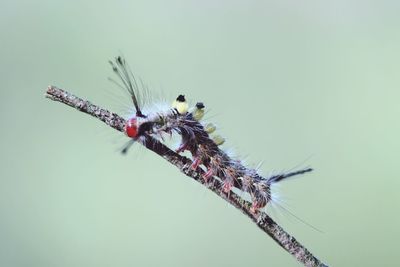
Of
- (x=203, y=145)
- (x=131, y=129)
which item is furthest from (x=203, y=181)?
(x=203, y=145)

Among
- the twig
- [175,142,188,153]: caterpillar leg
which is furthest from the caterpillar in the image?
the twig

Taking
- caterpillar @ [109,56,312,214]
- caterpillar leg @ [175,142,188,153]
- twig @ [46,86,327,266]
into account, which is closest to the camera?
twig @ [46,86,327,266]

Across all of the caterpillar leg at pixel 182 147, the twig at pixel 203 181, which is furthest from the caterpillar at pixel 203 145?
the twig at pixel 203 181

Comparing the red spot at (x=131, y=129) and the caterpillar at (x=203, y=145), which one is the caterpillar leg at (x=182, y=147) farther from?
the red spot at (x=131, y=129)

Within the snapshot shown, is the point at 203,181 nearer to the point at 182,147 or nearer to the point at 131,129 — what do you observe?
the point at 131,129

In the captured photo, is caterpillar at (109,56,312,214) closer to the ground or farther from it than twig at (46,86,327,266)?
farther from it

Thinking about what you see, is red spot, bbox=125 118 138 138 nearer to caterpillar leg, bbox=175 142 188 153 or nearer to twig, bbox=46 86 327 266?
twig, bbox=46 86 327 266

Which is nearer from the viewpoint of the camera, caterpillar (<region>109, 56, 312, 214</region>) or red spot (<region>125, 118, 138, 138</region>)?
red spot (<region>125, 118, 138, 138</region>)

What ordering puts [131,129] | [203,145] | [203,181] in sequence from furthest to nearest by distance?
[203,145] < [131,129] < [203,181]
